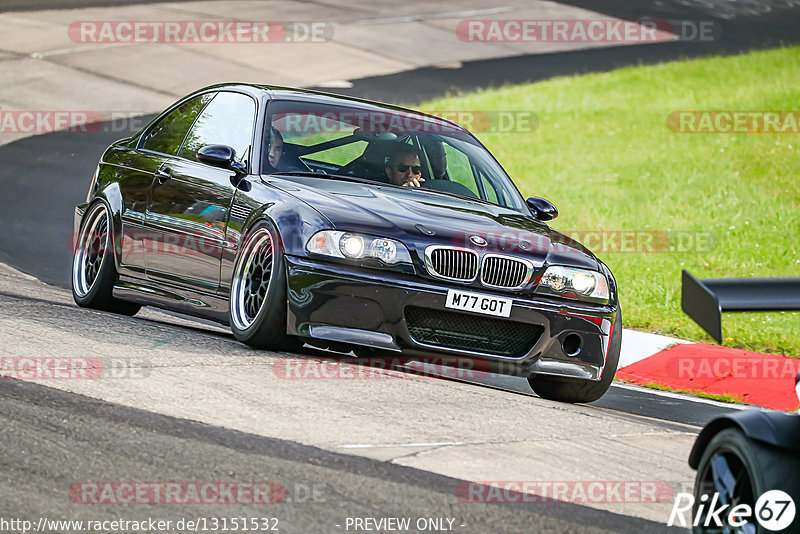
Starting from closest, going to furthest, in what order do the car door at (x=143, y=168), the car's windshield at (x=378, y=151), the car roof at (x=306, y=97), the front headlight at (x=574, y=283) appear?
the front headlight at (x=574, y=283)
the car's windshield at (x=378, y=151)
the car roof at (x=306, y=97)
the car door at (x=143, y=168)

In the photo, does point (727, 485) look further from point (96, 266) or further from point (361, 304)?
point (96, 266)

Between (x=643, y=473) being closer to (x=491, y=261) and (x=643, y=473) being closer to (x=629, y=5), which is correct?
(x=491, y=261)

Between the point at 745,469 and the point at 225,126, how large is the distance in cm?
521

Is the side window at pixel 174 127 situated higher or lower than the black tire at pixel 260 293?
higher

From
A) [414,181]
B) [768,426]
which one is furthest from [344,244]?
[768,426]

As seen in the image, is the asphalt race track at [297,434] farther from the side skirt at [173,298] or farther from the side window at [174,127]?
the side window at [174,127]

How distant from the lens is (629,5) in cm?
3250

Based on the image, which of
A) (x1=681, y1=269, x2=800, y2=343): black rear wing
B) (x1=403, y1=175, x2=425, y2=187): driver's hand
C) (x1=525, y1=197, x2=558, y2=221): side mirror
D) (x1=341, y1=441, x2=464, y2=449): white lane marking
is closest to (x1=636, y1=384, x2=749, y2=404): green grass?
(x1=525, y1=197, x2=558, y2=221): side mirror

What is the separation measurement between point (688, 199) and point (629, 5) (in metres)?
18.0

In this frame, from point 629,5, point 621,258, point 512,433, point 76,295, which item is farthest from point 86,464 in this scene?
point 629,5

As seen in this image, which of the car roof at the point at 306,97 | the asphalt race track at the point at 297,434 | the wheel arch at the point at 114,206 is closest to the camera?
the asphalt race track at the point at 297,434

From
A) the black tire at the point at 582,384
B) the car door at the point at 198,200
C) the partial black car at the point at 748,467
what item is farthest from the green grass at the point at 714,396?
the partial black car at the point at 748,467

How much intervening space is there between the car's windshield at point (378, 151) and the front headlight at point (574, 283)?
1.23 m

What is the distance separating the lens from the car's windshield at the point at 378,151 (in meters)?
8.05
